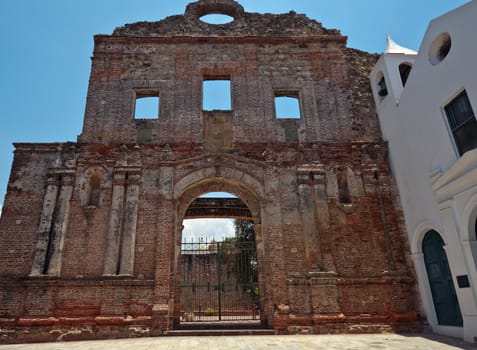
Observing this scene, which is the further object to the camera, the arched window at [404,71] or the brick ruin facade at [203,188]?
the arched window at [404,71]

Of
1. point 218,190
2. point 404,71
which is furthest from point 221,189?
point 404,71

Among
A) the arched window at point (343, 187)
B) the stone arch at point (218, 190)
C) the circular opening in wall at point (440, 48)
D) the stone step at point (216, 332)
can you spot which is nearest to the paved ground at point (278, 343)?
the stone step at point (216, 332)

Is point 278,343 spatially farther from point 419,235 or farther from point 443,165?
point 443,165

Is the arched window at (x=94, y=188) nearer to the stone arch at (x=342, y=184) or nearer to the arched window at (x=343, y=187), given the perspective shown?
the stone arch at (x=342, y=184)

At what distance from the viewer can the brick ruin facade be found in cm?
934

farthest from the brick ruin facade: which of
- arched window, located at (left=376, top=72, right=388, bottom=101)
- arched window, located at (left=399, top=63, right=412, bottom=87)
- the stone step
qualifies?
arched window, located at (left=399, top=63, right=412, bottom=87)

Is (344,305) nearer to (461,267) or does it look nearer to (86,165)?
(461,267)

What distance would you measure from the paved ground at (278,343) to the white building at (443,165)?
3.38ft

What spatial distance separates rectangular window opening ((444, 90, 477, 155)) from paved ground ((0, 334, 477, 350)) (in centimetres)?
427

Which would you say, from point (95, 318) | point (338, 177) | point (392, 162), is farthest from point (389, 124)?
point (95, 318)

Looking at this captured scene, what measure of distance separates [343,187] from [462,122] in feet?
12.6

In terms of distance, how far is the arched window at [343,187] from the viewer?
11.0 m

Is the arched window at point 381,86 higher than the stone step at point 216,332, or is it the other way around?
the arched window at point 381,86

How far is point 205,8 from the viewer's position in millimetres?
13648
